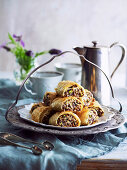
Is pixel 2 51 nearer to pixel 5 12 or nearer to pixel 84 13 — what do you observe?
pixel 5 12

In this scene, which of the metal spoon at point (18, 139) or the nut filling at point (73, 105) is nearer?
→ the metal spoon at point (18, 139)

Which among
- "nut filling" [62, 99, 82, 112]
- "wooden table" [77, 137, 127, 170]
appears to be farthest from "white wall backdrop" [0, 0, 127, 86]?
"wooden table" [77, 137, 127, 170]

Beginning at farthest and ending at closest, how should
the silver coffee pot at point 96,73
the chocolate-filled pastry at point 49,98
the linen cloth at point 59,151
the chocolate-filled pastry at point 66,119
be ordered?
the silver coffee pot at point 96,73 < the chocolate-filled pastry at point 49,98 < the chocolate-filled pastry at point 66,119 < the linen cloth at point 59,151

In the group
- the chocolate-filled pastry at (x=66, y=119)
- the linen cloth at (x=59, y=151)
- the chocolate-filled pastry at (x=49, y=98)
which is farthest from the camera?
the chocolate-filled pastry at (x=49, y=98)

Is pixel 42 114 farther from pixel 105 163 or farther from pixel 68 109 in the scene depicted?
pixel 105 163

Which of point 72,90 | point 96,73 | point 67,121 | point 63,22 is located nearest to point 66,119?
point 67,121

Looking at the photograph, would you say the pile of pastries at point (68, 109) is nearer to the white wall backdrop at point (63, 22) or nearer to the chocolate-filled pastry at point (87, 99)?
the chocolate-filled pastry at point (87, 99)

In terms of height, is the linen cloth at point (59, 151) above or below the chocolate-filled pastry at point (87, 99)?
below

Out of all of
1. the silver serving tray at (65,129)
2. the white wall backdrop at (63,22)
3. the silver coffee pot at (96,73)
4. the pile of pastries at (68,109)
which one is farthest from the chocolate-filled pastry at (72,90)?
the white wall backdrop at (63,22)
